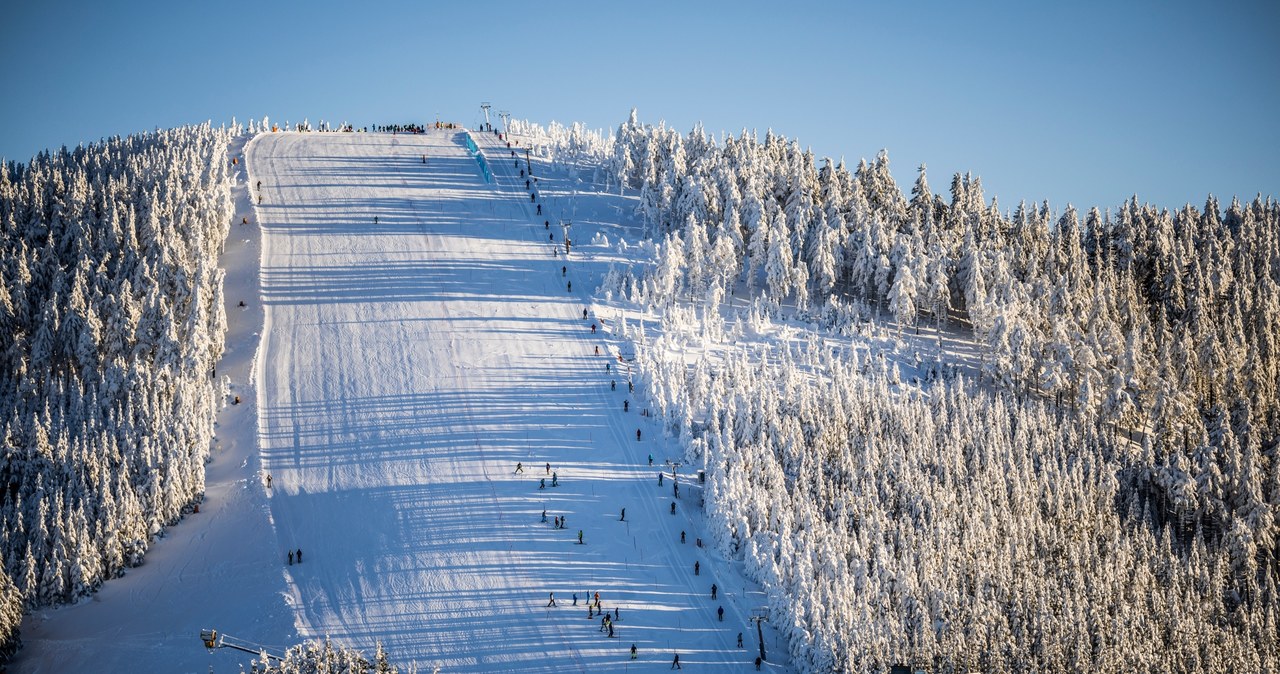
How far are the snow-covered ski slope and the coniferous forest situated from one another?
500 centimetres

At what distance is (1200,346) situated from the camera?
2899 inches

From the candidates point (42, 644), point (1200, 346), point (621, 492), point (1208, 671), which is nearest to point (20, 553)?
point (42, 644)

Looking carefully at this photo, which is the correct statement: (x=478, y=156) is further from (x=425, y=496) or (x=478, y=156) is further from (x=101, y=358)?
(x=425, y=496)

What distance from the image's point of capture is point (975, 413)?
64.0m

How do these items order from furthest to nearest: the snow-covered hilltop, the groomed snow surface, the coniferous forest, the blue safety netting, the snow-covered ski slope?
the blue safety netting → the coniferous forest → the snow-covered hilltop → the snow-covered ski slope → the groomed snow surface

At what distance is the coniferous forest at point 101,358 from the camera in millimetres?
50812

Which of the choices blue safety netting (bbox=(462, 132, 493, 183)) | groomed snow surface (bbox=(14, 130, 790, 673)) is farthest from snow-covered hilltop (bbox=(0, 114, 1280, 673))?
blue safety netting (bbox=(462, 132, 493, 183))

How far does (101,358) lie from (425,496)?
24.9 metres

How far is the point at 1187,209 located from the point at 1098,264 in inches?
726

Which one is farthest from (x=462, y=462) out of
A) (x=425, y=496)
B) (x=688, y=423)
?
(x=688, y=423)

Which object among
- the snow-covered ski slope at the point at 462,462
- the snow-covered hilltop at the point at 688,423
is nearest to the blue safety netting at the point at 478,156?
the snow-covered hilltop at the point at 688,423

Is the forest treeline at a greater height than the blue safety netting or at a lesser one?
lesser

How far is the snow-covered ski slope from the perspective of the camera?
48.3m

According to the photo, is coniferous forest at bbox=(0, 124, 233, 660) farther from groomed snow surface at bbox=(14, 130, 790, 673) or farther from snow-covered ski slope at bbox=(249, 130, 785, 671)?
snow-covered ski slope at bbox=(249, 130, 785, 671)
